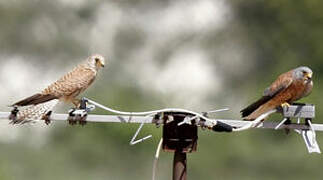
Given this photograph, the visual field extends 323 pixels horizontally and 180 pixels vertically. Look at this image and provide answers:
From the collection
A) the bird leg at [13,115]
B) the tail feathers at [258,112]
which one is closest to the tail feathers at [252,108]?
the tail feathers at [258,112]

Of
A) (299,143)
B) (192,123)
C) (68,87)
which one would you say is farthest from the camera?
(299,143)

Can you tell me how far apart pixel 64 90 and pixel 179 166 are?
23.6 inches

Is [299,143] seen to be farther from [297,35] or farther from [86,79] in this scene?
[86,79]

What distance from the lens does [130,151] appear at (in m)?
2.29

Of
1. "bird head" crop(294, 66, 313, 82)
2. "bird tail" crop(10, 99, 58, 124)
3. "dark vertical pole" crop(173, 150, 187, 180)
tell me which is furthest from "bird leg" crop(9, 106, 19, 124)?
"bird head" crop(294, 66, 313, 82)

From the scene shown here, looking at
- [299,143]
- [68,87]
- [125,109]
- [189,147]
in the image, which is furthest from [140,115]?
[299,143]

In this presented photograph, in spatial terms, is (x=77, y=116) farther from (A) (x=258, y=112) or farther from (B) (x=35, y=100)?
(A) (x=258, y=112)

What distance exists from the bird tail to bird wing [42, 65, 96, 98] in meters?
0.13

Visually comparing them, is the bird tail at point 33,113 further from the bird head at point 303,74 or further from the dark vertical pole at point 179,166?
the bird head at point 303,74

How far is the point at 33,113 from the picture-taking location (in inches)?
42.3

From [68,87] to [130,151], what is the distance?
3.28 feet

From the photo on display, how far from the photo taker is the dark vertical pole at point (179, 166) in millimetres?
804

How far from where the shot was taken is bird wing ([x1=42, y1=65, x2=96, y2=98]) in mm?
1304

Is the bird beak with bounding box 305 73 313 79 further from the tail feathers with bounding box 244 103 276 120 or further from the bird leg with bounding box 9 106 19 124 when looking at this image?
the bird leg with bounding box 9 106 19 124
